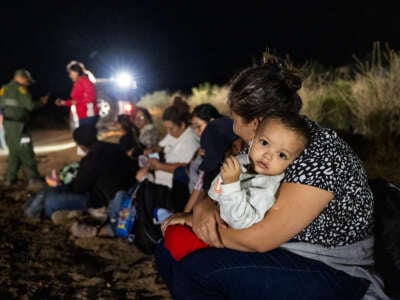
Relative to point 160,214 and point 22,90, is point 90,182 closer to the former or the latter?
point 160,214

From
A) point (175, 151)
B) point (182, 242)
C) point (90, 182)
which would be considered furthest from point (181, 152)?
point (182, 242)

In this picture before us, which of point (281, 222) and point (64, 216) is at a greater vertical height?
point (281, 222)

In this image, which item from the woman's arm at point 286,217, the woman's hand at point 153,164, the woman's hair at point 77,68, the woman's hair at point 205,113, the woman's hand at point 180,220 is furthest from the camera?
the woman's hair at point 77,68

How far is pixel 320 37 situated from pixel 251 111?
25069mm

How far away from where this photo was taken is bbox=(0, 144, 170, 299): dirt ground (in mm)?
3125

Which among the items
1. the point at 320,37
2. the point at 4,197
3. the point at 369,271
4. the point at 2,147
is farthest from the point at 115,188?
the point at 320,37

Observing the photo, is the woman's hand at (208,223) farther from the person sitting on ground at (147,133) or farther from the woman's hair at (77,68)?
the woman's hair at (77,68)

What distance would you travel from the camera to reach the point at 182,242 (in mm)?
1989

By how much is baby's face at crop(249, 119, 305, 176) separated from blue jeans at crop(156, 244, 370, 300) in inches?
16.1

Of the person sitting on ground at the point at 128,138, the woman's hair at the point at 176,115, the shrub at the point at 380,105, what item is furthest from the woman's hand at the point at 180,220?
the person sitting on ground at the point at 128,138

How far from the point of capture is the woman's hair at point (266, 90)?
2.02 meters

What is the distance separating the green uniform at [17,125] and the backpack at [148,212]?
11.1ft

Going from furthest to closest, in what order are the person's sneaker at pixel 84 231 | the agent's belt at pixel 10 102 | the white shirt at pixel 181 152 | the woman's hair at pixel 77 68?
the woman's hair at pixel 77 68 → the agent's belt at pixel 10 102 → the white shirt at pixel 181 152 → the person's sneaker at pixel 84 231

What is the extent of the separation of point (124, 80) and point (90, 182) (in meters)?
7.67
